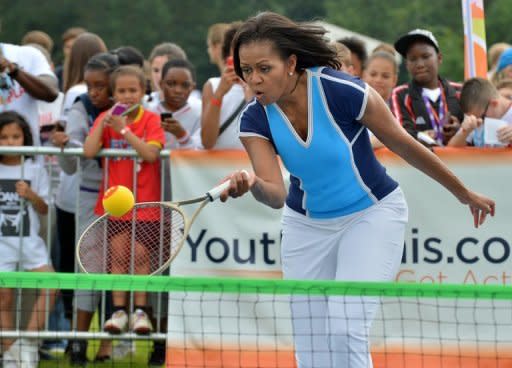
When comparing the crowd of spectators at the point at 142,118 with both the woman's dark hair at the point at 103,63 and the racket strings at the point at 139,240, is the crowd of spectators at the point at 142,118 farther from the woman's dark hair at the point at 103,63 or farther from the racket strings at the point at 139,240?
the racket strings at the point at 139,240

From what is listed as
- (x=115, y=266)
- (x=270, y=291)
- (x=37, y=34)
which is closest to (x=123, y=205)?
(x=270, y=291)

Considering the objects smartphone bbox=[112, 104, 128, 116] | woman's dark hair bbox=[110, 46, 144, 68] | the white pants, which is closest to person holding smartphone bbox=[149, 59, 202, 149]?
smartphone bbox=[112, 104, 128, 116]

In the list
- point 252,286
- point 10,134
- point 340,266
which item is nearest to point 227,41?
point 10,134

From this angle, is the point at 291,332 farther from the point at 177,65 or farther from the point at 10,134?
the point at 10,134

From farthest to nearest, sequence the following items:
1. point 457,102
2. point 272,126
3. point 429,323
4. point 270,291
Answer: point 457,102, point 429,323, point 272,126, point 270,291

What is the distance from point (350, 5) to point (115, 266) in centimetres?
6375

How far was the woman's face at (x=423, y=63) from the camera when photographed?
31.9ft

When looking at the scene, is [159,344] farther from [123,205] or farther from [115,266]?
[123,205]

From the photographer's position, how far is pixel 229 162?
9367mm

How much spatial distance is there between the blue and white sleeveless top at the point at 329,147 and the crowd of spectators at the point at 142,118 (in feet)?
7.49

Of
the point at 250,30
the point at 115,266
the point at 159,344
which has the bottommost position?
the point at 159,344

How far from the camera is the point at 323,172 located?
688cm

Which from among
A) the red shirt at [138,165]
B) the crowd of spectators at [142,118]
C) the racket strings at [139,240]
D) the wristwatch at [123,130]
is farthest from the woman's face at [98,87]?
the racket strings at [139,240]

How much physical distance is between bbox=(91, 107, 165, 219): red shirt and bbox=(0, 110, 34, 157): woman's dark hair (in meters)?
0.59
